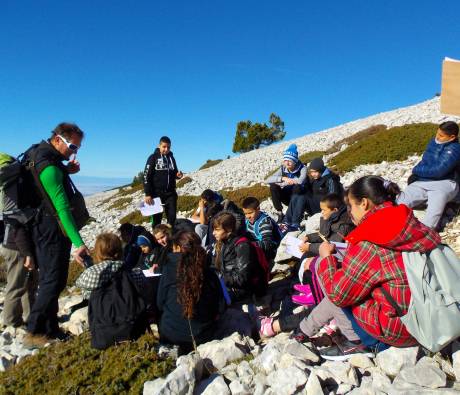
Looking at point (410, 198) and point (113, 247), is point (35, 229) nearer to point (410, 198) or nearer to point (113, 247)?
point (113, 247)

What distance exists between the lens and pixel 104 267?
4.07m

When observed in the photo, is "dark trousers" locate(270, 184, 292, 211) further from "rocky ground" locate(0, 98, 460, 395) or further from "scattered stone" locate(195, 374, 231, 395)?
"scattered stone" locate(195, 374, 231, 395)

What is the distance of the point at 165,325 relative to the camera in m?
4.09

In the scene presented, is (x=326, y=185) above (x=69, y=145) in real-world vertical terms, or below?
below

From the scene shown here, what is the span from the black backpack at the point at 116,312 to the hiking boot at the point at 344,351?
198 centimetres

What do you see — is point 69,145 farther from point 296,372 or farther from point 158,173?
point 158,173

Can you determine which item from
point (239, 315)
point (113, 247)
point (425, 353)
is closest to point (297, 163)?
point (239, 315)

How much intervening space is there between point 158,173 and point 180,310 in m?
4.54

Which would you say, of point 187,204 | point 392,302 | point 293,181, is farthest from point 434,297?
point 187,204

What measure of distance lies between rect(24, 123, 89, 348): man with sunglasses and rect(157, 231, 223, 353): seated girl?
1070 millimetres

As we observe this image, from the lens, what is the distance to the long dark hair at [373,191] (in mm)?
3195

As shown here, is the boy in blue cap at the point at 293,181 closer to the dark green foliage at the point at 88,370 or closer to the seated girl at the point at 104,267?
the seated girl at the point at 104,267

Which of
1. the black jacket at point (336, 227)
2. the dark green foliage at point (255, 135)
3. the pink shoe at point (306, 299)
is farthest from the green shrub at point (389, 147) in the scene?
the dark green foliage at point (255, 135)

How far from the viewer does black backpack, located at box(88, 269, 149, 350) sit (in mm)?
3994
